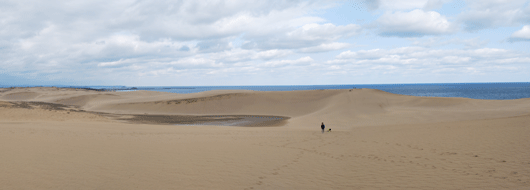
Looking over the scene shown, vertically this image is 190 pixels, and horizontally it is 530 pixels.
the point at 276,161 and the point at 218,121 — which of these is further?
the point at 218,121

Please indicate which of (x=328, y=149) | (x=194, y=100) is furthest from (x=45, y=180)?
(x=194, y=100)

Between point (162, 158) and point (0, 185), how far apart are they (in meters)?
3.39

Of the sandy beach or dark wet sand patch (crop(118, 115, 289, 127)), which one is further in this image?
dark wet sand patch (crop(118, 115, 289, 127))

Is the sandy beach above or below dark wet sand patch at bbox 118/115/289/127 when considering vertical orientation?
above

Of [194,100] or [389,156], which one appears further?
[194,100]

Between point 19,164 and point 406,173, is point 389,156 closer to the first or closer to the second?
point 406,173

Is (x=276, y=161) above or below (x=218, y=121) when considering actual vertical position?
above

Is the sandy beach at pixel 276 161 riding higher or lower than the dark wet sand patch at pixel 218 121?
higher

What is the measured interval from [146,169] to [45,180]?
6.38 ft

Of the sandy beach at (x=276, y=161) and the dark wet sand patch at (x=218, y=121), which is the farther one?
the dark wet sand patch at (x=218, y=121)

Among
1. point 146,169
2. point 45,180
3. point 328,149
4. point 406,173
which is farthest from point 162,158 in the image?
point 406,173

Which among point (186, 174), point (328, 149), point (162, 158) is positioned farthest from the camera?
point (328, 149)

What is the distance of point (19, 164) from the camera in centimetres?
711

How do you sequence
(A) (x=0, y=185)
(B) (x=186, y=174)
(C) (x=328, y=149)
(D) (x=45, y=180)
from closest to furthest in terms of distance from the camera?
(A) (x=0, y=185) → (D) (x=45, y=180) → (B) (x=186, y=174) → (C) (x=328, y=149)
